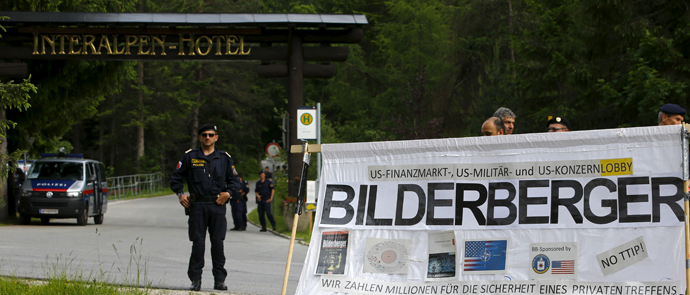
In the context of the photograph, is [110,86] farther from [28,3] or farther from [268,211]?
[268,211]

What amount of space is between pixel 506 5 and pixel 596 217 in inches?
1207

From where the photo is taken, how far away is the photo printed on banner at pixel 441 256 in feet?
16.7

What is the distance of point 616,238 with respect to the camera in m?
4.74

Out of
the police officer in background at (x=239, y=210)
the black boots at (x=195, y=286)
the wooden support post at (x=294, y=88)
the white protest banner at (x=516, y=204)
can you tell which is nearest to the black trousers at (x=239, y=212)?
the police officer in background at (x=239, y=210)

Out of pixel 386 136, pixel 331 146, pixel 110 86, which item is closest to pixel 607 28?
pixel 110 86

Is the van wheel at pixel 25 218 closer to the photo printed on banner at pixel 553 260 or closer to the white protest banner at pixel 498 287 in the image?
the white protest banner at pixel 498 287

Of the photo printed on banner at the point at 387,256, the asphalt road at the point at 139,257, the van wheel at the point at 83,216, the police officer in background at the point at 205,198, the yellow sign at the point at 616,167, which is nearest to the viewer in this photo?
the yellow sign at the point at 616,167

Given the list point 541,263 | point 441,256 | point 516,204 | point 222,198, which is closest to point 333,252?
point 441,256

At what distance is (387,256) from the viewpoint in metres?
5.28

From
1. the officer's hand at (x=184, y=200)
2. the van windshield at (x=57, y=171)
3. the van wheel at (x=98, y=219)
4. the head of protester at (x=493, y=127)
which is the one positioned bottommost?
the van wheel at (x=98, y=219)

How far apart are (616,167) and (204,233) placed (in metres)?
4.40

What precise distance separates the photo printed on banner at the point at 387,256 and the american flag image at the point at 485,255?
1.45ft

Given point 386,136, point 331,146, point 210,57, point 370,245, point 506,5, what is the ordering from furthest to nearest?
1. point 386,136
2. point 506,5
3. point 210,57
4. point 331,146
5. point 370,245

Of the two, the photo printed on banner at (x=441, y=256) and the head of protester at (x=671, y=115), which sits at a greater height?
the head of protester at (x=671, y=115)
